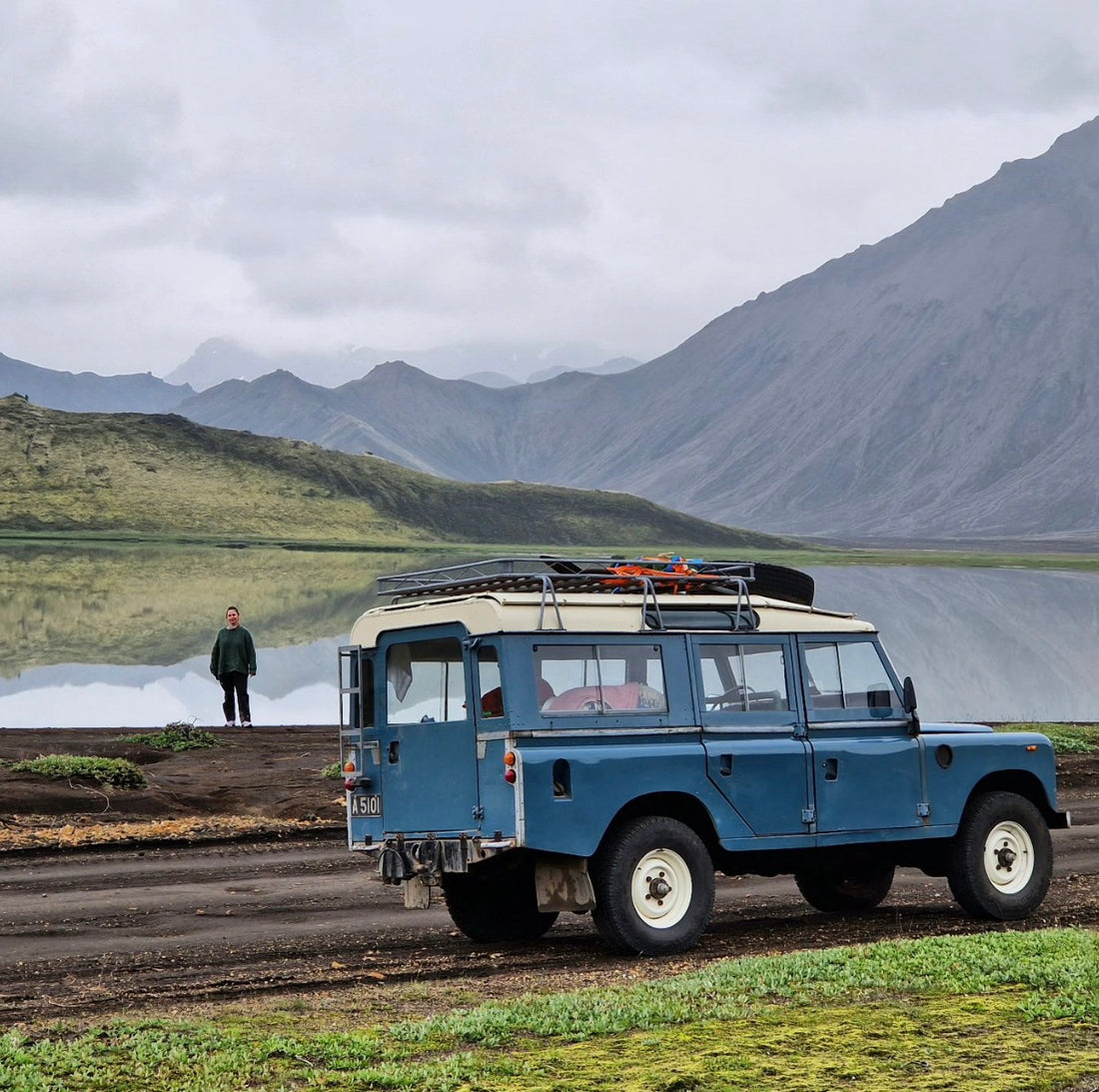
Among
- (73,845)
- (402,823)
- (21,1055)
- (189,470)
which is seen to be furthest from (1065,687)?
(189,470)

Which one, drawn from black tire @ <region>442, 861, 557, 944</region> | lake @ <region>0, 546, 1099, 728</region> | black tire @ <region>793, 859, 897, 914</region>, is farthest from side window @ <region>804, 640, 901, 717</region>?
lake @ <region>0, 546, 1099, 728</region>

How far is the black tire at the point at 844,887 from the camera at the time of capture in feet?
50.3

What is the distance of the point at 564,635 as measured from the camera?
41.0 ft

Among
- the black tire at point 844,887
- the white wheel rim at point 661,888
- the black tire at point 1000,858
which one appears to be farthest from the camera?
the black tire at point 844,887

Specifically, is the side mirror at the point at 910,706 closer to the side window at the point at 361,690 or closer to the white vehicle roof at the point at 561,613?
the white vehicle roof at the point at 561,613

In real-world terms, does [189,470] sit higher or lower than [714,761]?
higher

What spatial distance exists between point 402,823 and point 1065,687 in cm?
4528

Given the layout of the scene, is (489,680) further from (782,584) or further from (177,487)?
(177,487)

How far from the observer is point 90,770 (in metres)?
24.1

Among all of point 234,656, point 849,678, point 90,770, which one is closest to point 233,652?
point 234,656

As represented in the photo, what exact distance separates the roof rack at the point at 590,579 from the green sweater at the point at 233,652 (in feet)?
54.1

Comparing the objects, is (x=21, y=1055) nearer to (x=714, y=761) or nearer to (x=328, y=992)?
(x=328, y=992)

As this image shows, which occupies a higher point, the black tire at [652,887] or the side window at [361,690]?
the side window at [361,690]

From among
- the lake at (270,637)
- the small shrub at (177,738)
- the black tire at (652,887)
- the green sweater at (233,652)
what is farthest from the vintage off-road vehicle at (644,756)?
the lake at (270,637)
